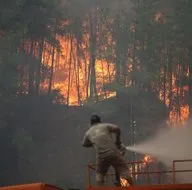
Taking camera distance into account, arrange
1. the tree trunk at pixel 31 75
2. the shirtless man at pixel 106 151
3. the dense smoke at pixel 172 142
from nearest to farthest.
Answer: the shirtless man at pixel 106 151 → the dense smoke at pixel 172 142 → the tree trunk at pixel 31 75

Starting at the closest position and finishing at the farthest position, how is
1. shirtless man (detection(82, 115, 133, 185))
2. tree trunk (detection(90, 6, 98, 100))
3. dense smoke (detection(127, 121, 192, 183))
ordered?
shirtless man (detection(82, 115, 133, 185))
dense smoke (detection(127, 121, 192, 183))
tree trunk (detection(90, 6, 98, 100))

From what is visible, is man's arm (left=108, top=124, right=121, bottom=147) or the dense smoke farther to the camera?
the dense smoke

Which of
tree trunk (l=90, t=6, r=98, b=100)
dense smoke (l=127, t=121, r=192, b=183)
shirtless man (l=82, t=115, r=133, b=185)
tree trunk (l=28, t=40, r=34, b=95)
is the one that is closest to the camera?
shirtless man (l=82, t=115, r=133, b=185)

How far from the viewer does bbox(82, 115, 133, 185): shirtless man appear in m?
8.05

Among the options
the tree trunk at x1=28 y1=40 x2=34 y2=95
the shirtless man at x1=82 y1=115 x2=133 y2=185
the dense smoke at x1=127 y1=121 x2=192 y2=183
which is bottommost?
the shirtless man at x1=82 y1=115 x2=133 y2=185

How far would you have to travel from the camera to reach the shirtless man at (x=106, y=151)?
805 centimetres

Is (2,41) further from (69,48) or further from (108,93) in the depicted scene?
(69,48)

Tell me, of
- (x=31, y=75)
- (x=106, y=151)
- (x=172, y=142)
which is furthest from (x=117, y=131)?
(x=31, y=75)

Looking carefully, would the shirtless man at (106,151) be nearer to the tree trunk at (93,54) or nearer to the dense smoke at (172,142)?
the dense smoke at (172,142)

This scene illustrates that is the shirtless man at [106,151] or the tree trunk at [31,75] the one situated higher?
the tree trunk at [31,75]

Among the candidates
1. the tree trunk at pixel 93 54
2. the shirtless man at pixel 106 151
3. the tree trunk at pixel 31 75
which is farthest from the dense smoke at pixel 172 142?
the shirtless man at pixel 106 151

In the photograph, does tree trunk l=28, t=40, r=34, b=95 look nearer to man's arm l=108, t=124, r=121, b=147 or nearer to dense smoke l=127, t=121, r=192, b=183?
dense smoke l=127, t=121, r=192, b=183

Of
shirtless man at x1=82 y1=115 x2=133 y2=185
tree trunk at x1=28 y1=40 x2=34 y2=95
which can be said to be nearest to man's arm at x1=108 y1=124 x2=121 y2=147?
shirtless man at x1=82 y1=115 x2=133 y2=185

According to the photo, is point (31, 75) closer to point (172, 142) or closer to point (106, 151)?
point (172, 142)
